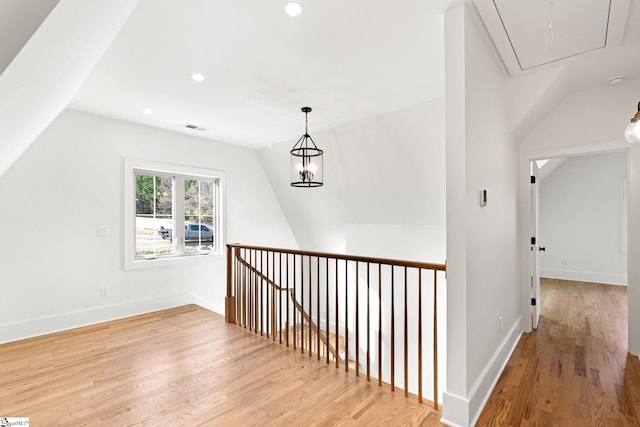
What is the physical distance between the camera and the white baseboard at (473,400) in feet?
5.98

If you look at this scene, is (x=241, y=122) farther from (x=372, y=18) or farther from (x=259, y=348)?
(x=259, y=348)

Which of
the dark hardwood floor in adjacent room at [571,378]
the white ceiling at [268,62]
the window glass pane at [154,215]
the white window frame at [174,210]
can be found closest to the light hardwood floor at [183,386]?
the dark hardwood floor in adjacent room at [571,378]

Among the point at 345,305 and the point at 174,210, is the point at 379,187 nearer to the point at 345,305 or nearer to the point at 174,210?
the point at 345,305

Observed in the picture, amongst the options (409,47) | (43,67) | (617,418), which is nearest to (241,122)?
(409,47)

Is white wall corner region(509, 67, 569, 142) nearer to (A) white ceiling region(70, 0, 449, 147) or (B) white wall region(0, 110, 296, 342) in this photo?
(A) white ceiling region(70, 0, 449, 147)

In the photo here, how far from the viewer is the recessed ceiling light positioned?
183cm

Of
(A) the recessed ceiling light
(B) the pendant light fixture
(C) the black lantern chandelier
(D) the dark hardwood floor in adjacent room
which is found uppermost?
(A) the recessed ceiling light

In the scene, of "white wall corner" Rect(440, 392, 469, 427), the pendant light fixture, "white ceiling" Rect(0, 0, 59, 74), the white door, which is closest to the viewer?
"white ceiling" Rect(0, 0, 59, 74)

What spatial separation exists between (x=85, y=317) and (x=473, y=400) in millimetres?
4206

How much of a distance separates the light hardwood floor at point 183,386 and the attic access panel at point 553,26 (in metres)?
2.60

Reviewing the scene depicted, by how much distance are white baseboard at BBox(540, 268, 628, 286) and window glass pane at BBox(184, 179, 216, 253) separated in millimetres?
6820

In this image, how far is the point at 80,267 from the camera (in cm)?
367

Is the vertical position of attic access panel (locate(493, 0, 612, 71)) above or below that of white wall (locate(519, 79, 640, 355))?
above

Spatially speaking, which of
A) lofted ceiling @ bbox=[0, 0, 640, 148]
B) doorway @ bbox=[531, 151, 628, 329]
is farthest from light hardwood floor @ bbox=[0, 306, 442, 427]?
doorway @ bbox=[531, 151, 628, 329]
